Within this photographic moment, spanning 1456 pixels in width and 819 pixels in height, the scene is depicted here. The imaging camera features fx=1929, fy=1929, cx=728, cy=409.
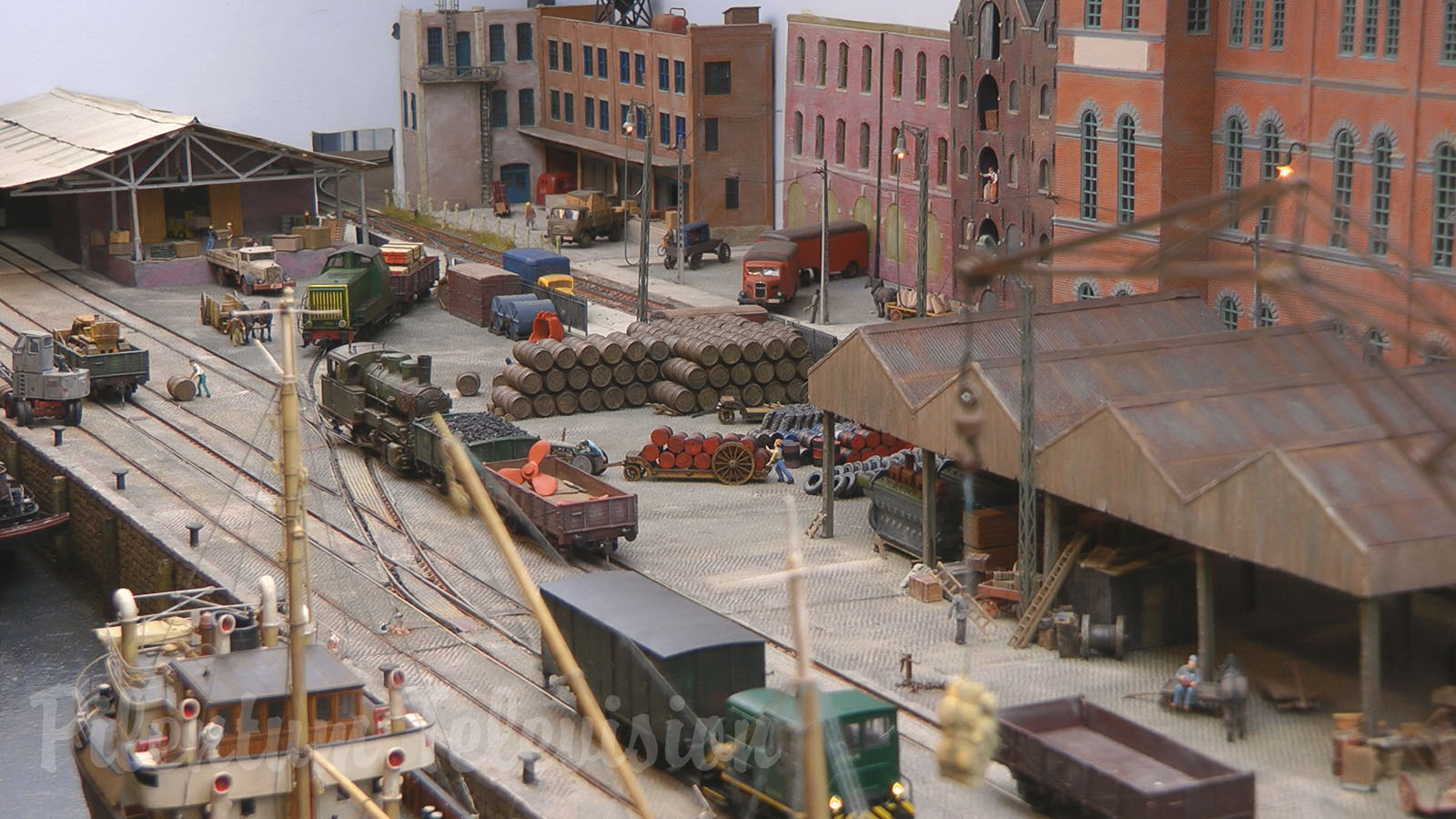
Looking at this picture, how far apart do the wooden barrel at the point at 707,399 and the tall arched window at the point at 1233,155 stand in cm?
1577

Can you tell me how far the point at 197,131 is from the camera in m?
78.5

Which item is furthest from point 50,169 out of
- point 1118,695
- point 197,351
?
point 1118,695

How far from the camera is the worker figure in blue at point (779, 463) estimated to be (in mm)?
49562

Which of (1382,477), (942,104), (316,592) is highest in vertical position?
(942,104)

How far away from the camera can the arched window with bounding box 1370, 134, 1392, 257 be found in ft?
158

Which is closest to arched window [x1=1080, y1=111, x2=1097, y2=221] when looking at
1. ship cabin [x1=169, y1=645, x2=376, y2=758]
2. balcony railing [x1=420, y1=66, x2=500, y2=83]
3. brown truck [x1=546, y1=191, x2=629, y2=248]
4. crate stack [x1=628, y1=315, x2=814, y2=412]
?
crate stack [x1=628, y1=315, x2=814, y2=412]

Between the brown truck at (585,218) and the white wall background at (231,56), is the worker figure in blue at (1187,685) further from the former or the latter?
the white wall background at (231,56)

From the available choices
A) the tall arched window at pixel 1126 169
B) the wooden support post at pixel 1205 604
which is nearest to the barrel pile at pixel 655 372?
the tall arched window at pixel 1126 169

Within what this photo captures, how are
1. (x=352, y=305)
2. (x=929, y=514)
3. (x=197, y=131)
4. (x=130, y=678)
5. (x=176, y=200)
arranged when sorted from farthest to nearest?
(x=176, y=200) < (x=197, y=131) < (x=352, y=305) < (x=929, y=514) < (x=130, y=678)

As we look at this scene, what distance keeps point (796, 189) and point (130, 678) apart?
56.7 meters

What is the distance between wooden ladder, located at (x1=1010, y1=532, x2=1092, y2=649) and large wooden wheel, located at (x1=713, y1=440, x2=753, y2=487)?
1345 cm

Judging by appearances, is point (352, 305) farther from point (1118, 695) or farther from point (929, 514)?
point (1118, 695)

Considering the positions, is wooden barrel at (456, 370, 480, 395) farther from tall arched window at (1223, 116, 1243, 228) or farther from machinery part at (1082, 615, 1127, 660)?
machinery part at (1082, 615, 1127, 660)

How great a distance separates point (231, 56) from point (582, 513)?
6518 cm
